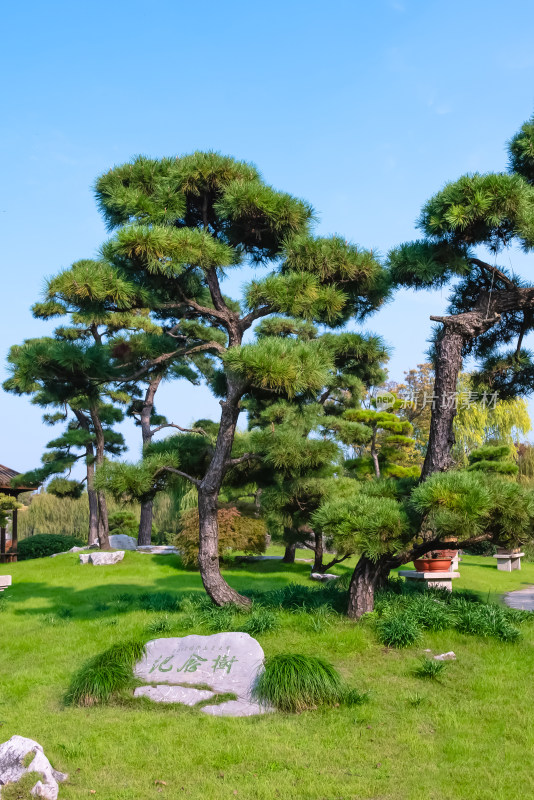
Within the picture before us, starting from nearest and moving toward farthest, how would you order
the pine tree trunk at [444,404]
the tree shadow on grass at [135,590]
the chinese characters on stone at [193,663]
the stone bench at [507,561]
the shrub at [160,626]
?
the chinese characters on stone at [193,663] < the shrub at [160,626] < the pine tree trunk at [444,404] < the tree shadow on grass at [135,590] < the stone bench at [507,561]

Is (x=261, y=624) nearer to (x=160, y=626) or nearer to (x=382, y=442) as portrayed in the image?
(x=160, y=626)

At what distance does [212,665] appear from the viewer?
5539 millimetres

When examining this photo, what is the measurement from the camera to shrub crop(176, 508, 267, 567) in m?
13.9

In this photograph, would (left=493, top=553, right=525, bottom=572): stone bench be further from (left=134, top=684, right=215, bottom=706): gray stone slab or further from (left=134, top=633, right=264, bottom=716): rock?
(left=134, top=684, right=215, bottom=706): gray stone slab

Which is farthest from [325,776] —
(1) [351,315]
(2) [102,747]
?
(1) [351,315]

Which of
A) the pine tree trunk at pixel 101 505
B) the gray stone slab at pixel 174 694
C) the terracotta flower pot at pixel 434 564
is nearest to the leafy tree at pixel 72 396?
the pine tree trunk at pixel 101 505

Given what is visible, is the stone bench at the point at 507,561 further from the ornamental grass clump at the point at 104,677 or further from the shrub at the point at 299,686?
the ornamental grass clump at the point at 104,677

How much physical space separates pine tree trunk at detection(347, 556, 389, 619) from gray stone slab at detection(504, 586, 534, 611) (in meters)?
2.52

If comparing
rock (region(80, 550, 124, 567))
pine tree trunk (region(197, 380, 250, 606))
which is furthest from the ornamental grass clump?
rock (region(80, 550, 124, 567))

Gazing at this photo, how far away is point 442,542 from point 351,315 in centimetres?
302

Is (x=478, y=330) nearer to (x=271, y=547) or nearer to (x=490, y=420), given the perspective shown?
(x=271, y=547)

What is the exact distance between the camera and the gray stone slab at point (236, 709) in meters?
5.00

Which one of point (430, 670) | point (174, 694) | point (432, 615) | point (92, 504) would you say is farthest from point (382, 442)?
point (174, 694)

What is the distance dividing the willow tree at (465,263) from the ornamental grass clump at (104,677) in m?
3.49
